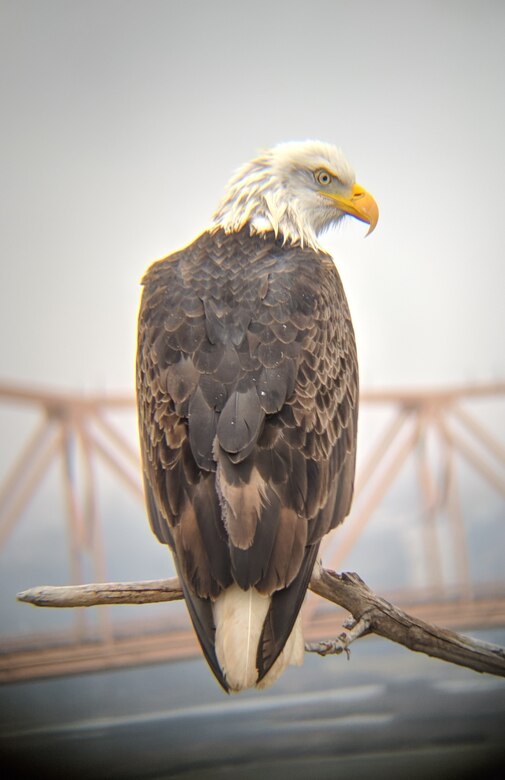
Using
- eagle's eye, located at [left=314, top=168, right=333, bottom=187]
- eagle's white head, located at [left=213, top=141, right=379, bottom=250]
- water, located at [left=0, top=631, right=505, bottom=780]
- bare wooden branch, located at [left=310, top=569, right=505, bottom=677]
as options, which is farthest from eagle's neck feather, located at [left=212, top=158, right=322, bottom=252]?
water, located at [left=0, top=631, right=505, bottom=780]

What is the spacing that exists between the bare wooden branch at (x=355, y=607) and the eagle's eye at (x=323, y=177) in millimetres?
1533

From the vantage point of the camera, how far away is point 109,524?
4.08m

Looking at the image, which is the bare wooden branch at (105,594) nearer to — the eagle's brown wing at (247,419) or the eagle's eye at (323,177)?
the eagle's brown wing at (247,419)

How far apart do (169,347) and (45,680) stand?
7.12ft

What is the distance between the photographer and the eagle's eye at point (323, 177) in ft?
9.81

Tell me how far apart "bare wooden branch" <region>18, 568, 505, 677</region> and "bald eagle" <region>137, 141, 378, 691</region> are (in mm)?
187

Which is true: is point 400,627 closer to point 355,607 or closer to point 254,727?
point 355,607

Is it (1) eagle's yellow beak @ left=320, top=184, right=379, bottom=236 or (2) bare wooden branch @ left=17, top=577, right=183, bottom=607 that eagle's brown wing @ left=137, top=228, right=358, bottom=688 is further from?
(1) eagle's yellow beak @ left=320, top=184, right=379, bottom=236

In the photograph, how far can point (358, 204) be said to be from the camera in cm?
299

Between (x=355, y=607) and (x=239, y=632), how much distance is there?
0.53 m

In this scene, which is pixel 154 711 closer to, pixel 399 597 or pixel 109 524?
pixel 109 524

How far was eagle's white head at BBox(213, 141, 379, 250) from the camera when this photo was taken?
9.54ft

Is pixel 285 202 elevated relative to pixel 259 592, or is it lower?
elevated

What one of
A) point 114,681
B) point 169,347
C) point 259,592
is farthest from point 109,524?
point 259,592
